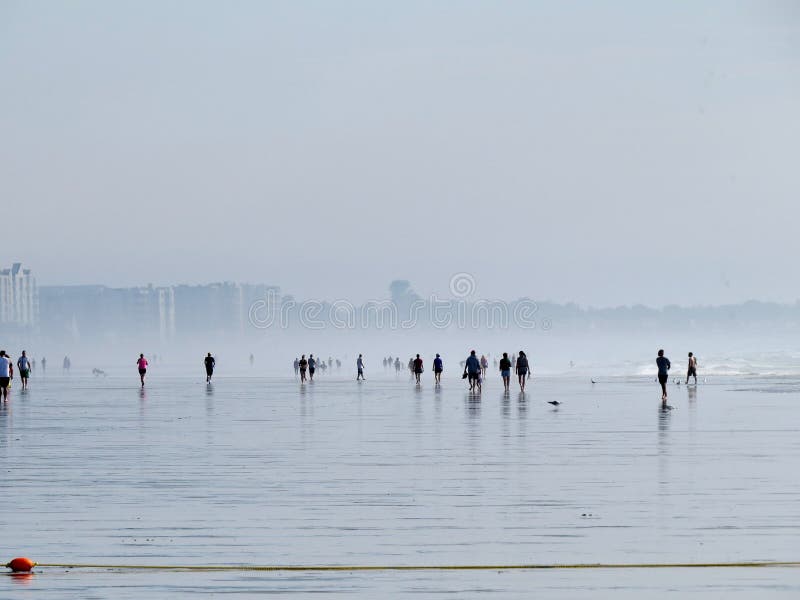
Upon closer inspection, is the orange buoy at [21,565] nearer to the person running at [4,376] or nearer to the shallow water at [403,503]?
the shallow water at [403,503]

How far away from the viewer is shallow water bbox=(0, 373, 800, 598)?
10638 mm

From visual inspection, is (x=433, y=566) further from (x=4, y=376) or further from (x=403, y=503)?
(x=4, y=376)

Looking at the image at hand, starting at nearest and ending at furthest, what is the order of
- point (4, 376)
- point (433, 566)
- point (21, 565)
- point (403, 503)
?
point (21, 565) → point (433, 566) → point (403, 503) → point (4, 376)

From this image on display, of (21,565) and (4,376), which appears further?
(4,376)

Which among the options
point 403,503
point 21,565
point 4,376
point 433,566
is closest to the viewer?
point 21,565

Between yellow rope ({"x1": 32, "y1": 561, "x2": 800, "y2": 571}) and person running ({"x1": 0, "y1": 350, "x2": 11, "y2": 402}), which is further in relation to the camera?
person running ({"x1": 0, "y1": 350, "x2": 11, "y2": 402})

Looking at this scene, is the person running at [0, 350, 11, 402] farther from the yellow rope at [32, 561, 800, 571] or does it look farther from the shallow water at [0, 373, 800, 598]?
the yellow rope at [32, 561, 800, 571]

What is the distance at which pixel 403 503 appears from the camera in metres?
15.4

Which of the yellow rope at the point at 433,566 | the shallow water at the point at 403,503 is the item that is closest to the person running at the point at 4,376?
the shallow water at the point at 403,503

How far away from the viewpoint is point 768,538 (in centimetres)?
1249

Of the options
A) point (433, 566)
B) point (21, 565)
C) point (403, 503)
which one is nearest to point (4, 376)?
point (403, 503)

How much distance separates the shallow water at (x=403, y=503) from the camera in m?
10.6

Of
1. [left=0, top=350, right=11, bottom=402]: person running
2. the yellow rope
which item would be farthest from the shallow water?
[left=0, top=350, right=11, bottom=402]: person running

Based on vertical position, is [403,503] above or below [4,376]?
below
